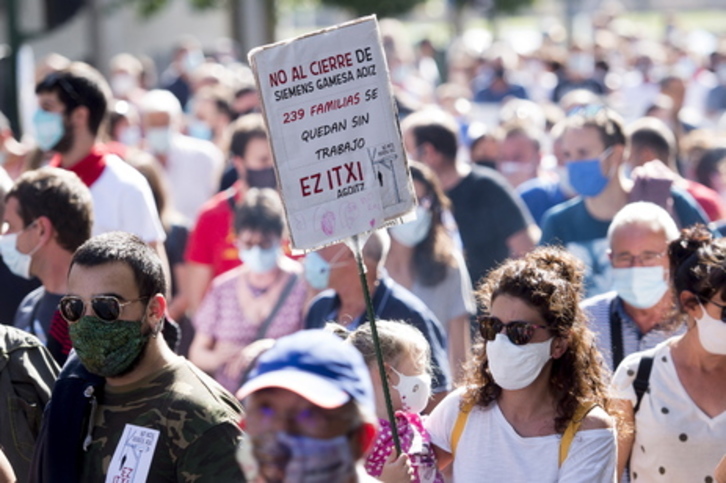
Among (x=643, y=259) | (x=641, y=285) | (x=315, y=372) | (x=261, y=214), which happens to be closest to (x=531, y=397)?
(x=641, y=285)

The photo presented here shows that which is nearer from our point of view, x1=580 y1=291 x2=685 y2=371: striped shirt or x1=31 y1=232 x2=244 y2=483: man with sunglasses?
x1=31 y1=232 x2=244 y2=483: man with sunglasses

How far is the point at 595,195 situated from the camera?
718 centimetres

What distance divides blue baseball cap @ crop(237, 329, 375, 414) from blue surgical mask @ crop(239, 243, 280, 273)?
180 inches

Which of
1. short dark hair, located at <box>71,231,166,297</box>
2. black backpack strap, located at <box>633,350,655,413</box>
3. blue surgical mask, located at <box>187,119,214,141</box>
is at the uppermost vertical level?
blue surgical mask, located at <box>187,119,214,141</box>

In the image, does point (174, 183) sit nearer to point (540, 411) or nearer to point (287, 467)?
point (540, 411)

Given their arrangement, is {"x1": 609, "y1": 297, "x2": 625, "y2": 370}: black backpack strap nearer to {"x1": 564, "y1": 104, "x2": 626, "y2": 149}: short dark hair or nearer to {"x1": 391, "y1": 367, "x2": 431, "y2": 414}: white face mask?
{"x1": 391, "y1": 367, "x2": 431, "y2": 414}: white face mask

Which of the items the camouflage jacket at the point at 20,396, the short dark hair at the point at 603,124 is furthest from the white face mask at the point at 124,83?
the camouflage jacket at the point at 20,396

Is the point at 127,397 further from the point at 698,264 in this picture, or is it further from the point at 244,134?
the point at 244,134

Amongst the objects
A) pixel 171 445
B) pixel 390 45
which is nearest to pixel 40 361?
pixel 171 445

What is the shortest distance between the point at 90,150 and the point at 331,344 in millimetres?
4508

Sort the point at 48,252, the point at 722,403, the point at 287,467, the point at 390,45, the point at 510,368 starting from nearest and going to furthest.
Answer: the point at 287,467
the point at 510,368
the point at 722,403
the point at 48,252
the point at 390,45

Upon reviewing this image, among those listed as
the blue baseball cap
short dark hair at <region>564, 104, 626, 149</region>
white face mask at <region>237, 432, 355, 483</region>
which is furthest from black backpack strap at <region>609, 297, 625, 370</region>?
white face mask at <region>237, 432, 355, 483</region>

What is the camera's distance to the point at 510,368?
4.11m

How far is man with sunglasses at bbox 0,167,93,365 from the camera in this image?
17.6 feet
